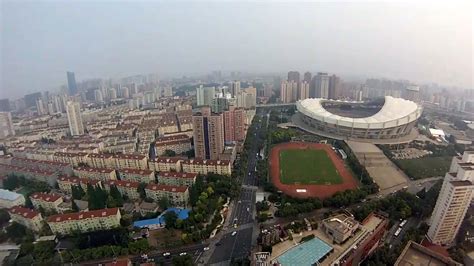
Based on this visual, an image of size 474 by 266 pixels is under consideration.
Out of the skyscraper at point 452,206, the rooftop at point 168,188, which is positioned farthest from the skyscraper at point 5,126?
the skyscraper at point 452,206

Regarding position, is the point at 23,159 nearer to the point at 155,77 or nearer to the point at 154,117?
the point at 154,117

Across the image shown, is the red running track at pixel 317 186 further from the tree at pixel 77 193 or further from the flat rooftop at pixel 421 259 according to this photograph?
the tree at pixel 77 193

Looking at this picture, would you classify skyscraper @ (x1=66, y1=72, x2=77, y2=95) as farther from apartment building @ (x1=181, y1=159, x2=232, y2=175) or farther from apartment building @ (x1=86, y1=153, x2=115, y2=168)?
apartment building @ (x1=181, y1=159, x2=232, y2=175)

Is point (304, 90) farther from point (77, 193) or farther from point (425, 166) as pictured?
point (77, 193)

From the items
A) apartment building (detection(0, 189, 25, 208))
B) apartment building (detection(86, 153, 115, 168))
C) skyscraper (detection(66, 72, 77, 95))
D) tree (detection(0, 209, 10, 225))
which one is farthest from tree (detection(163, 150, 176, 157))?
skyscraper (detection(66, 72, 77, 95))

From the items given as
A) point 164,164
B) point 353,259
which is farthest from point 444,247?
point 164,164

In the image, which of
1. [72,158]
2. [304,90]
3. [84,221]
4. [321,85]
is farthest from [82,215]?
[321,85]
